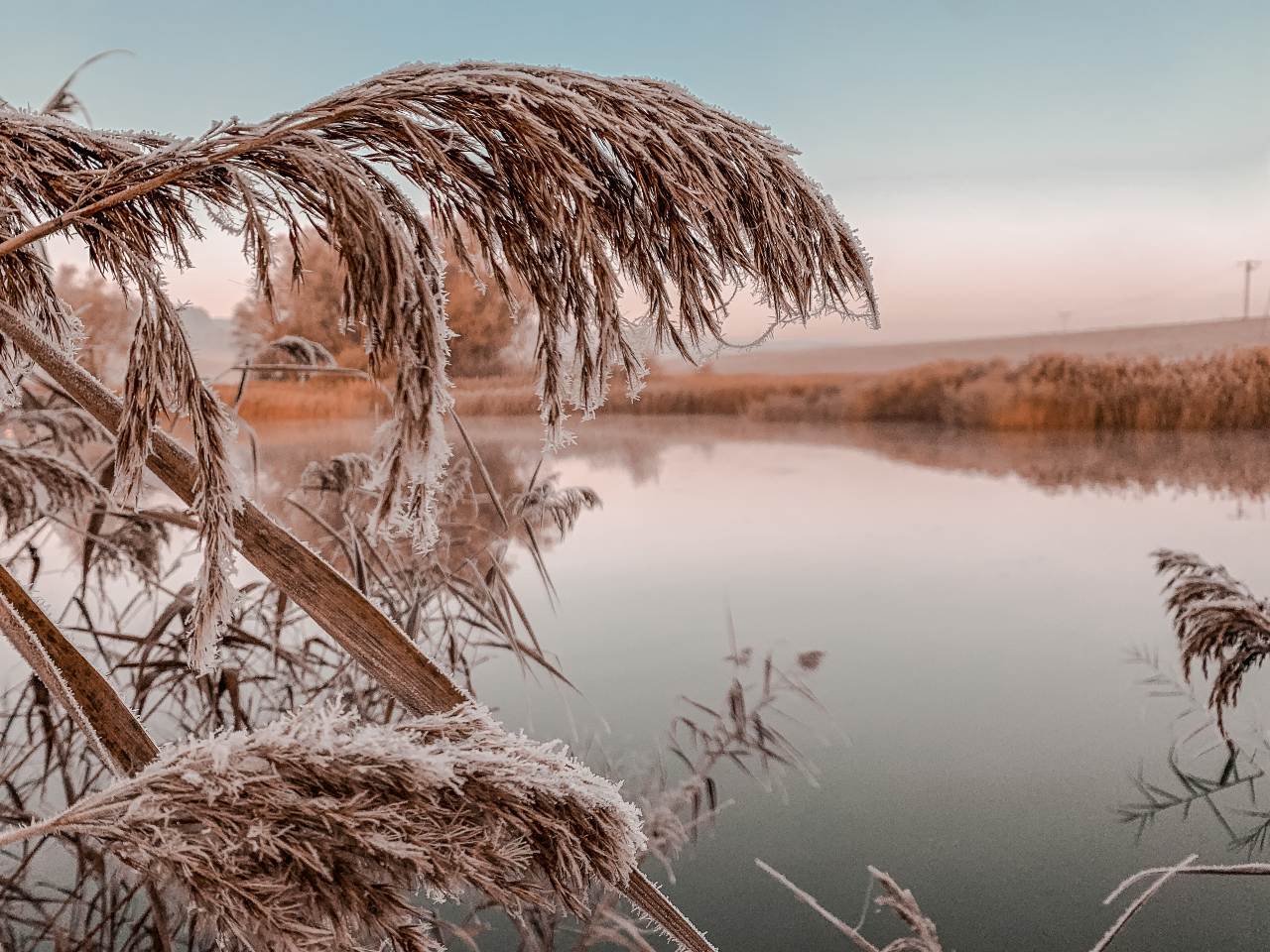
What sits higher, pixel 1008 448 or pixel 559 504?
pixel 559 504

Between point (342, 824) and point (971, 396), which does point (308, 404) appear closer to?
point (342, 824)

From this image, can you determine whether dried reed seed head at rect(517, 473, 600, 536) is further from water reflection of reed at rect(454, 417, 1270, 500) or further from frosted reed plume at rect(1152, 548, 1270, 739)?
water reflection of reed at rect(454, 417, 1270, 500)

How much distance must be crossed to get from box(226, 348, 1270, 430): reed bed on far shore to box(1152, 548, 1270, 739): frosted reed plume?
9.21 feet

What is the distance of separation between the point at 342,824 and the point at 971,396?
6.84m

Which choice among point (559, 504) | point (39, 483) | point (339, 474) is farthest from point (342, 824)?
point (339, 474)

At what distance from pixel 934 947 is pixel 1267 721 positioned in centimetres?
296

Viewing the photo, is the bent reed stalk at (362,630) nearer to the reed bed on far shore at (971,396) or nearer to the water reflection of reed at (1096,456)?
the reed bed on far shore at (971,396)

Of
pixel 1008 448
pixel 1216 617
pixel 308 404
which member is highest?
pixel 308 404

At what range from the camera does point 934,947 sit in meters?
1.45

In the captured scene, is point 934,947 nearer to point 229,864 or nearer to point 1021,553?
point 229,864

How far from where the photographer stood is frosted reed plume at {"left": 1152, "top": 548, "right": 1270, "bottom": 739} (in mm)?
2309

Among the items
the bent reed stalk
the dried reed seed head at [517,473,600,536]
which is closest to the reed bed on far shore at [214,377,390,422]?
the dried reed seed head at [517,473,600,536]

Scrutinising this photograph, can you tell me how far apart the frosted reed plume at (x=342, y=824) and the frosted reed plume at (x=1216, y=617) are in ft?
7.32

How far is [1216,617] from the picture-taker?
2326 mm
